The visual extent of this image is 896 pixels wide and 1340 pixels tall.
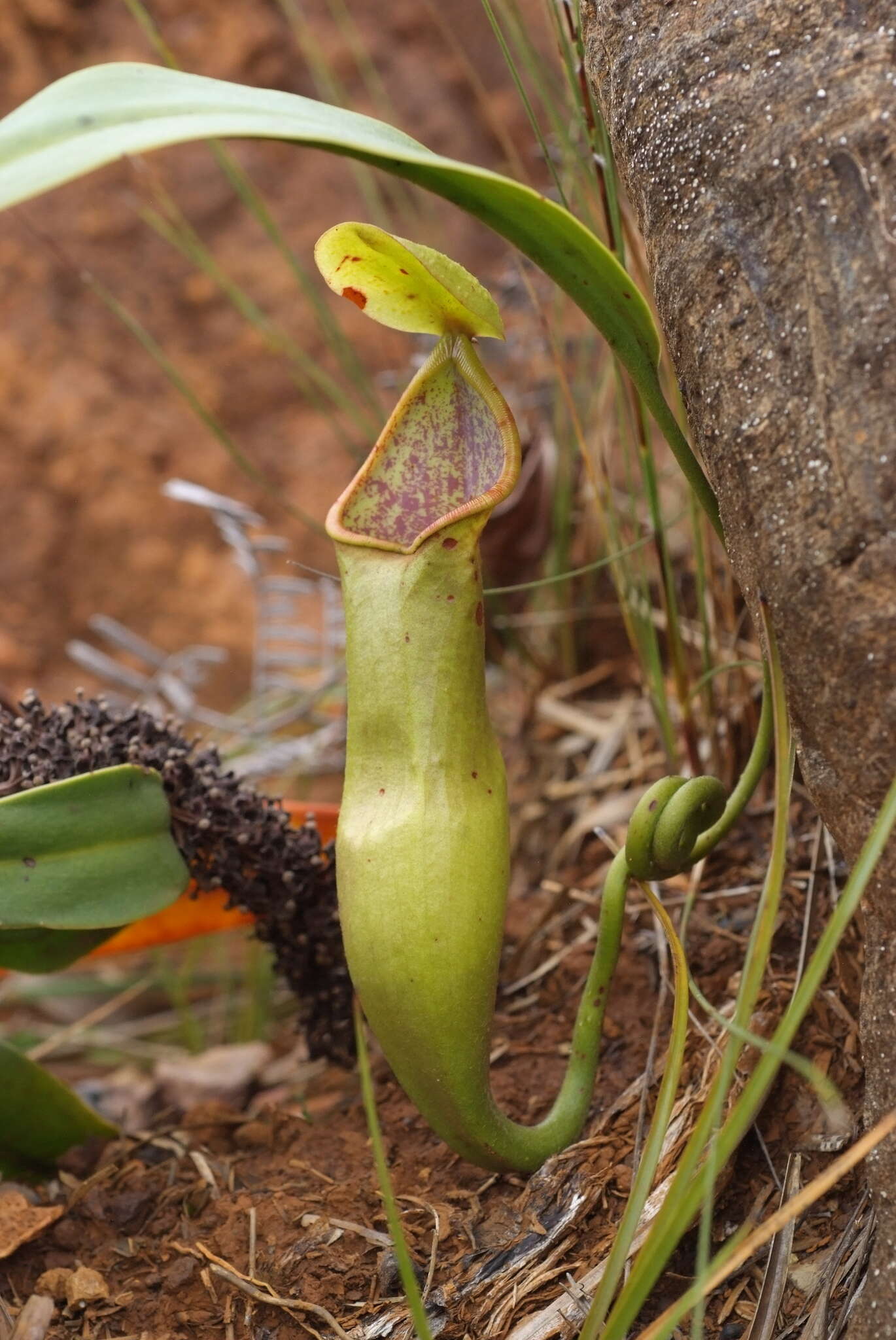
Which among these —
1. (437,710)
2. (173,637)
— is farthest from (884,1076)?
(173,637)

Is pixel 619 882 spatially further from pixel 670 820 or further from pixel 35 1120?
pixel 35 1120

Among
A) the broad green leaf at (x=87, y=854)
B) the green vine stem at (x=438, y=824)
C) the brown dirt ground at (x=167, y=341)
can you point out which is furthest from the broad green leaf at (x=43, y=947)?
the brown dirt ground at (x=167, y=341)

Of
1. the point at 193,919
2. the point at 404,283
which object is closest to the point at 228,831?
the point at 193,919

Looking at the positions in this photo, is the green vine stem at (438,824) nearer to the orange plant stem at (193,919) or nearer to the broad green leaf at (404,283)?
the broad green leaf at (404,283)

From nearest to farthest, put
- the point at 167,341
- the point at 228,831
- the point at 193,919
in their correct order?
1. the point at 228,831
2. the point at 193,919
3. the point at 167,341

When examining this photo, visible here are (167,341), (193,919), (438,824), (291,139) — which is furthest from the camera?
(167,341)

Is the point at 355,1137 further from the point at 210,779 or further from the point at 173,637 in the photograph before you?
the point at 173,637

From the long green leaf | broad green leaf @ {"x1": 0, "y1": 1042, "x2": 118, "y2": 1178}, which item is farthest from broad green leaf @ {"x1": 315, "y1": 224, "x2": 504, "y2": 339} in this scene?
broad green leaf @ {"x1": 0, "y1": 1042, "x2": 118, "y2": 1178}
